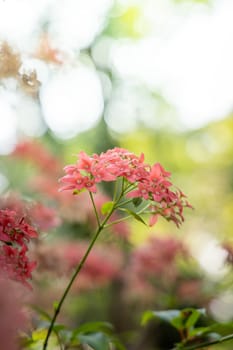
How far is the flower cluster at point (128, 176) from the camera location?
3.05ft

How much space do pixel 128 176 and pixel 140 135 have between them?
13.2 feet

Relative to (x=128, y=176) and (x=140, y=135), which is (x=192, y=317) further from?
(x=140, y=135)

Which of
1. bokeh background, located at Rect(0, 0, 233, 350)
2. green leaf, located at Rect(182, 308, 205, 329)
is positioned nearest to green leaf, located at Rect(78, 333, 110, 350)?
green leaf, located at Rect(182, 308, 205, 329)

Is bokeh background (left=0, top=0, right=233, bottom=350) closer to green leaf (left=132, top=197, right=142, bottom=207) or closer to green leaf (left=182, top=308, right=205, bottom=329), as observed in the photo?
green leaf (left=182, top=308, right=205, bottom=329)

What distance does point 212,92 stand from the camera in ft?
16.3

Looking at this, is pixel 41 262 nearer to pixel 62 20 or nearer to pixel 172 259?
pixel 172 259

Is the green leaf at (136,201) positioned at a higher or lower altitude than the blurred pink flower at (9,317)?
higher

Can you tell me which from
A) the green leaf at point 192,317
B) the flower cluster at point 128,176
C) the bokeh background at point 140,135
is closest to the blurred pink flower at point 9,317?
the flower cluster at point 128,176

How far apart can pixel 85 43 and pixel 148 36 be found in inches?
34.3

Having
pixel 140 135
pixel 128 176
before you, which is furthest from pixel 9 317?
pixel 140 135

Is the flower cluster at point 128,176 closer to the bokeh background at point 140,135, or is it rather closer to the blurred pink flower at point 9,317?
the blurred pink flower at point 9,317

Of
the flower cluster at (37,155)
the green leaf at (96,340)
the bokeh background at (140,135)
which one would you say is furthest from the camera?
the flower cluster at (37,155)

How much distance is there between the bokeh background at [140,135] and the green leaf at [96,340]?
86 centimetres

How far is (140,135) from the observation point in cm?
492
